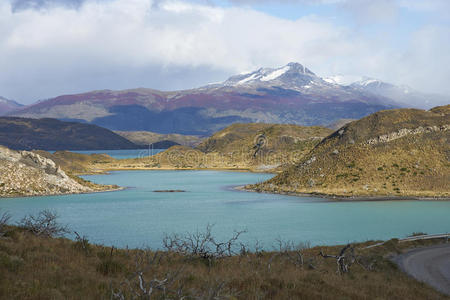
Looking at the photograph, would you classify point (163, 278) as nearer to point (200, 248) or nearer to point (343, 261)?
point (200, 248)

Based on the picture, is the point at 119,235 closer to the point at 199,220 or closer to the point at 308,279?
the point at 199,220

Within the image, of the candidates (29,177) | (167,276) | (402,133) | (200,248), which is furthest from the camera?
(402,133)

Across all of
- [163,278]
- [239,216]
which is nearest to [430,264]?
[163,278]

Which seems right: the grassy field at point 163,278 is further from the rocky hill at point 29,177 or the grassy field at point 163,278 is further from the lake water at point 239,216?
the rocky hill at point 29,177

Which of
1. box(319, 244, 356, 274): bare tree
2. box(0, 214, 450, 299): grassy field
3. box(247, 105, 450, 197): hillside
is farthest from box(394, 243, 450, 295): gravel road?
box(247, 105, 450, 197): hillside

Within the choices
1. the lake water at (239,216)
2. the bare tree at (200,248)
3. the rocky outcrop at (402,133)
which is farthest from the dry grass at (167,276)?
the rocky outcrop at (402,133)
